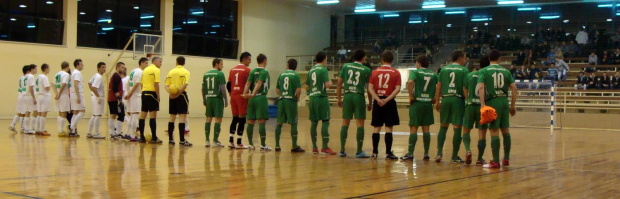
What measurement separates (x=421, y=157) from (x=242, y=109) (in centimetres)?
311

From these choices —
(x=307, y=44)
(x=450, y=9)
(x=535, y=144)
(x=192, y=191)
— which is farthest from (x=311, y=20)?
(x=192, y=191)

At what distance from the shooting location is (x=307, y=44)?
123 feet

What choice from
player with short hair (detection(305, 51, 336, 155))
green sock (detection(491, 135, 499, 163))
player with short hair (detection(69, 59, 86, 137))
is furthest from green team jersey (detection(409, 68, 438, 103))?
player with short hair (detection(69, 59, 86, 137))

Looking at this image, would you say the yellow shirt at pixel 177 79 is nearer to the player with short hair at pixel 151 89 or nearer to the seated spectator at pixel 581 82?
the player with short hair at pixel 151 89

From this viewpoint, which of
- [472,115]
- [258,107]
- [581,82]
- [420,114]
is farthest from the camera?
[581,82]

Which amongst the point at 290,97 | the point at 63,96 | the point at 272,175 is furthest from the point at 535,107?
the point at 272,175

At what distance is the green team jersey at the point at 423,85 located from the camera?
9.93 metres

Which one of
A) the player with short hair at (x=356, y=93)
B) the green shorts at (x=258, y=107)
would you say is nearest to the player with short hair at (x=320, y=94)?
the player with short hair at (x=356, y=93)

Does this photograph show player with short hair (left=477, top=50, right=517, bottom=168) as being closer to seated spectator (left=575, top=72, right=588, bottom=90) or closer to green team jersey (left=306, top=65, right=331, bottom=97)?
green team jersey (left=306, top=65, right=331, bottom=97)

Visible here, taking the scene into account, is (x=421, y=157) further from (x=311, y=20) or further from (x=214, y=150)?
(x=311, y=20)

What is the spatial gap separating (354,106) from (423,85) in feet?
3.54

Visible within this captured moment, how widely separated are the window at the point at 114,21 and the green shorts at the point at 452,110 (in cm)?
2013

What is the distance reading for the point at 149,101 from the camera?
12.6m

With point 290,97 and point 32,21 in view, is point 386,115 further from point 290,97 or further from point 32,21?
point 32,21
